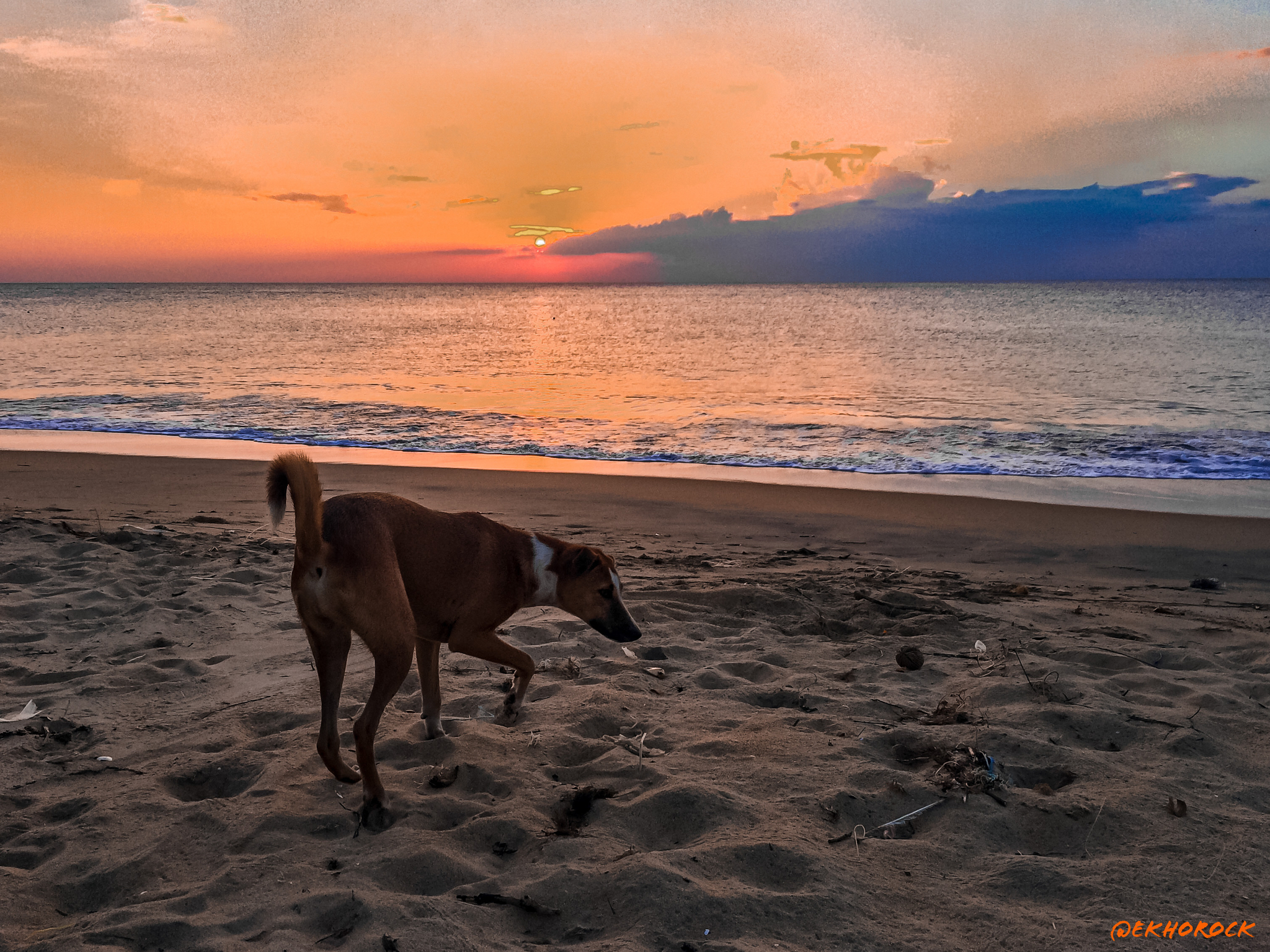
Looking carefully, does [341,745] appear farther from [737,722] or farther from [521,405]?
[521,405]

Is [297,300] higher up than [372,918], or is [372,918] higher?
[297,300]

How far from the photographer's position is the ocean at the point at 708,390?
605 inches

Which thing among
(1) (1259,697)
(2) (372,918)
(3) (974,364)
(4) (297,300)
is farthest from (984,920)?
(4) (297,300)

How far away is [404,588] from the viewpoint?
377 centimetres

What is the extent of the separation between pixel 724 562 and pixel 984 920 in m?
5.22

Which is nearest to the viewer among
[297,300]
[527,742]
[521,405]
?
[527,742]

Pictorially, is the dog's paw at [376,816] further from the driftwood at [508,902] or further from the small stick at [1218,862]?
the small stick at [1218,862]

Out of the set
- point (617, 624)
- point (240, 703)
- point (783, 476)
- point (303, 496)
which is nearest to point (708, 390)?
point (783, 476)

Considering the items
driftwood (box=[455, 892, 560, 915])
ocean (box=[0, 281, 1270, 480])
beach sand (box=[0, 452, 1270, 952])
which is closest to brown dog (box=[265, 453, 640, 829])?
beach sand (box=[0, 452, 1270, 952])

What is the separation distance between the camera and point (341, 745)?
433cm

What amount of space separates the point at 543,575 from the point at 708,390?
1994 centimetres

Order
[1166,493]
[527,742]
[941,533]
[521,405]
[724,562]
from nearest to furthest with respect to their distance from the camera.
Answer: [527,742], [724,562], [941,533], [1166,493], [521,405]

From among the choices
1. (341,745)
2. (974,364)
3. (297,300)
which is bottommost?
(341,745)

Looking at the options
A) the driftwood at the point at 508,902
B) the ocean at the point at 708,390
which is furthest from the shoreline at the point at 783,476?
the driftwood at the point at 508,902
